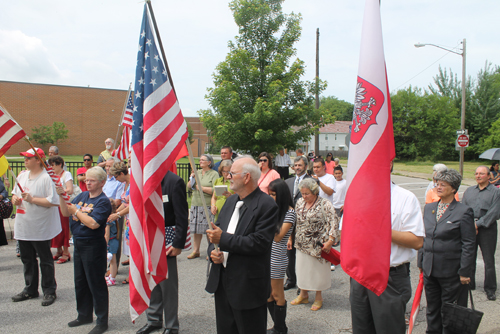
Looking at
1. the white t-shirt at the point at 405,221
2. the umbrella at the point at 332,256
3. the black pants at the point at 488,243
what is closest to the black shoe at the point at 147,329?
the umbrella at the point at 332,256

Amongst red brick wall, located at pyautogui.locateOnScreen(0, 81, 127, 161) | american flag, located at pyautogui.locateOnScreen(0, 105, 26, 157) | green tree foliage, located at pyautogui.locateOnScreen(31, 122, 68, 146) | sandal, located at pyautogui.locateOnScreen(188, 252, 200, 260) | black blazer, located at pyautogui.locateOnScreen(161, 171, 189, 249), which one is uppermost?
red brick wall, located at pyautogui.locateOnScreen(0, 81, 127, 161)

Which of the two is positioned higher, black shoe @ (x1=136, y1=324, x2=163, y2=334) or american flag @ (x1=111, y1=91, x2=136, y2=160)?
american flag @ (x1=111, y1=91, x2=136, y2=160)

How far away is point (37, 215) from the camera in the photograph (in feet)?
16.2

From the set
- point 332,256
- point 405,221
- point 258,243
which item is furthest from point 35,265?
point 405,221

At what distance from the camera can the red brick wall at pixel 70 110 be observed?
45719mm

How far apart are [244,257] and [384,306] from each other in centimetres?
113

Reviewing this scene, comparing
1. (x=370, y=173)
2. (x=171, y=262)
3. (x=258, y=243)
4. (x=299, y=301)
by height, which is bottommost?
(x=299, y=301)

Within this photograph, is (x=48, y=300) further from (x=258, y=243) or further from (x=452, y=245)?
(x=452, y=245)

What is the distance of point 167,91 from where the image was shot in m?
3.18

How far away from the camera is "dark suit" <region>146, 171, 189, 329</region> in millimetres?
4023

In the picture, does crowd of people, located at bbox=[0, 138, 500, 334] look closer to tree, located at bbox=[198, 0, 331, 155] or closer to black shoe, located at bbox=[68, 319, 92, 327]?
black shoe, located at bbox=[68, 319, 92, 327]

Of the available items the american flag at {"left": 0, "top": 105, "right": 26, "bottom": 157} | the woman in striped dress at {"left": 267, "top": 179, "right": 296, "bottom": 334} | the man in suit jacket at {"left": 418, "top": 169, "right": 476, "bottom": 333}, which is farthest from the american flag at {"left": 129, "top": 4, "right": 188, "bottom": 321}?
the man in suit jacket at {"left": 418, "top": 169, "right": 476, "bottom": 333}

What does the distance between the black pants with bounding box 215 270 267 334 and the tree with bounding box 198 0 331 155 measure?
9.73m

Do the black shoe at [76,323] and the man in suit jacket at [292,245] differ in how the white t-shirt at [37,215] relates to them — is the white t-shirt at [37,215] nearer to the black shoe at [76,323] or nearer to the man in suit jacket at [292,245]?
the black shoe at [76,323]
